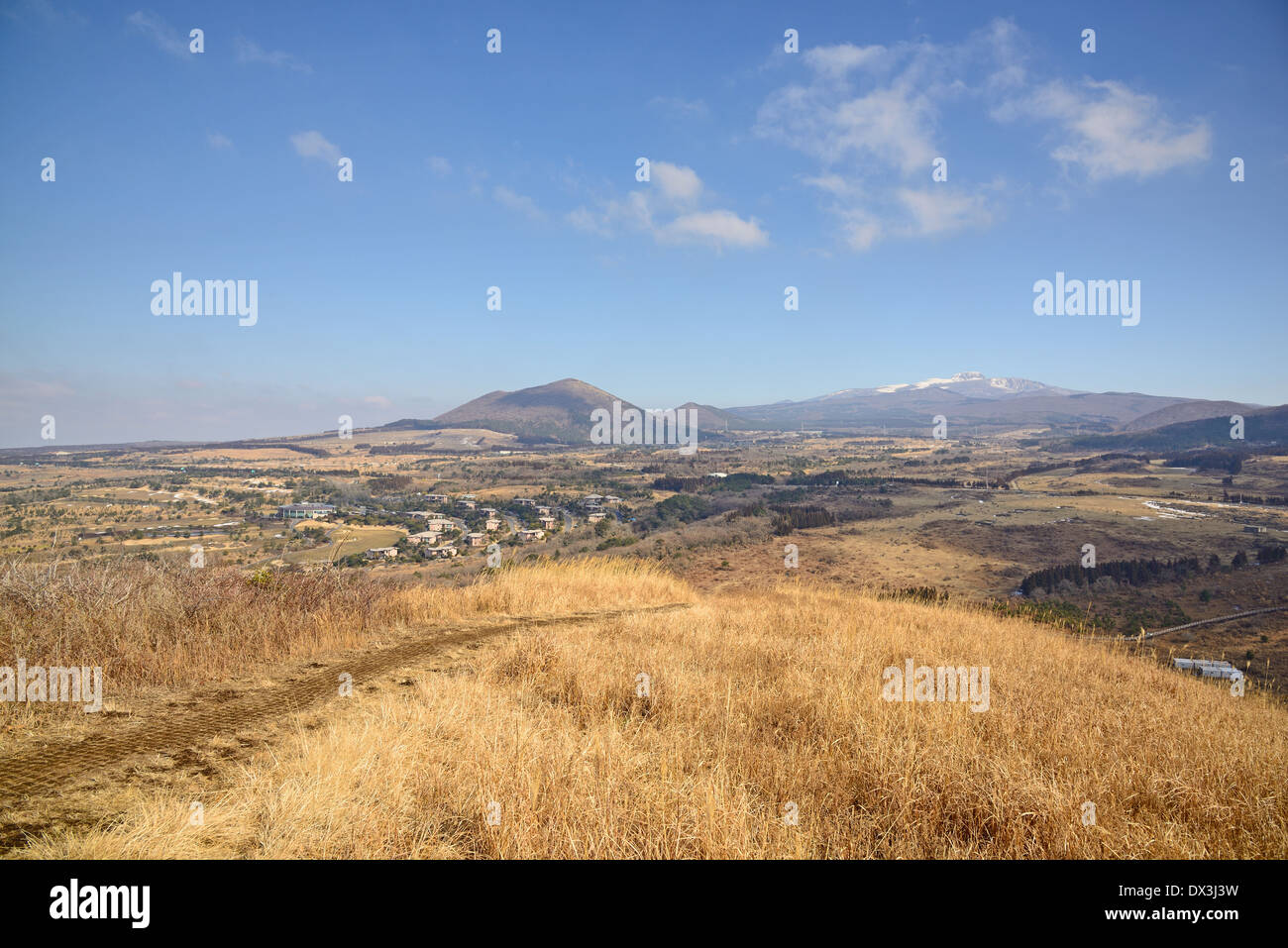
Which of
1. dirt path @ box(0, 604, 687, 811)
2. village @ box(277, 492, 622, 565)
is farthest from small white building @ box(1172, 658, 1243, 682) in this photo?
village @ box(277, 492, 622, 565)

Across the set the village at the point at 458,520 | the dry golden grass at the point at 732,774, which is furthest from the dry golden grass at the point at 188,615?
→ the village at the point at 458,520

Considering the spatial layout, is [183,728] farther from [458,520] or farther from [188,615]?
[458,520]

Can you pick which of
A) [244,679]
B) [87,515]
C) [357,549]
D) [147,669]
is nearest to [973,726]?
[244,679]

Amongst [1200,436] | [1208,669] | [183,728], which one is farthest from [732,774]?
[1200,436]

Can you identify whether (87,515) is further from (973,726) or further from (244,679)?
(973,726)

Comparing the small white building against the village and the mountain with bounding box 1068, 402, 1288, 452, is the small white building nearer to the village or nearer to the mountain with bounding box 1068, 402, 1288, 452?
the village
